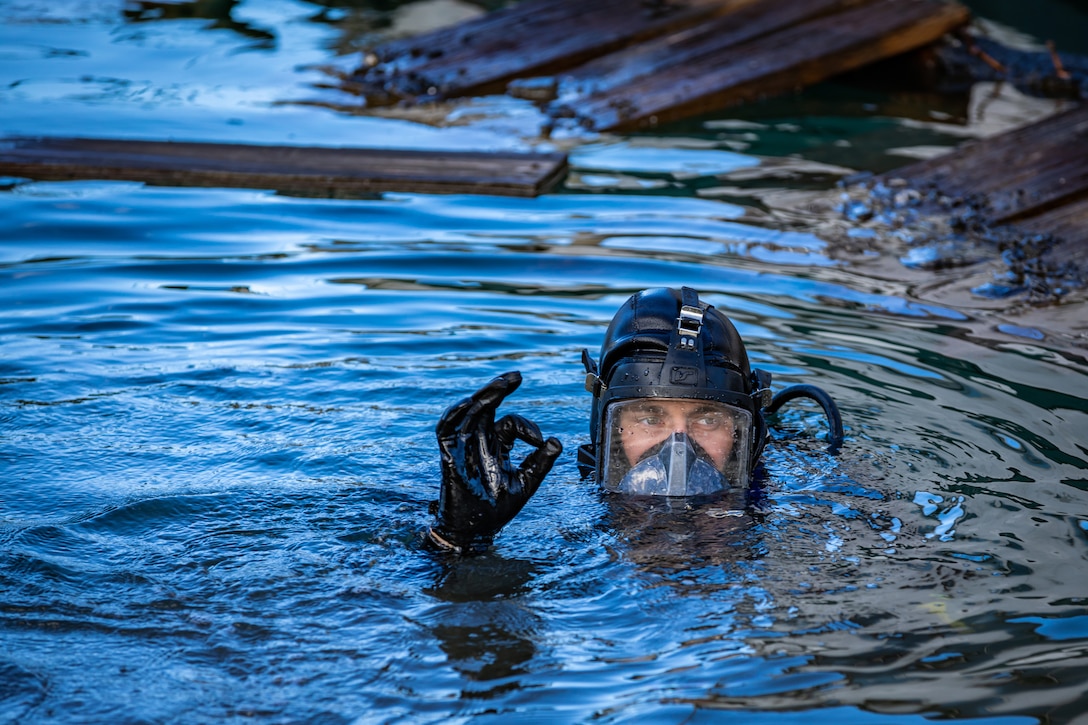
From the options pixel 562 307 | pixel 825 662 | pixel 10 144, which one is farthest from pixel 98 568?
pixel 10 144

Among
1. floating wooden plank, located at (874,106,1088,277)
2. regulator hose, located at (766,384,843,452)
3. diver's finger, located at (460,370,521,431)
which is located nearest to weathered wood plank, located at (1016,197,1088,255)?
floating wooden plank, located at (874,106,1088,277)

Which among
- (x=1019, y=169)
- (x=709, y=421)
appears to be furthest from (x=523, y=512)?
Result: (x=1019, y=169)

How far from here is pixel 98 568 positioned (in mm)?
3742

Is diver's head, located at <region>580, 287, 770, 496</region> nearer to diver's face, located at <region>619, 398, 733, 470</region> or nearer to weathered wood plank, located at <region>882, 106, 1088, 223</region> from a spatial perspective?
diver's face, located at <region>619, 398, 733, 470</region>

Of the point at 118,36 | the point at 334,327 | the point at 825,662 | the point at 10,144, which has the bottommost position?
the point at 825,662

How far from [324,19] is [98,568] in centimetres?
1197

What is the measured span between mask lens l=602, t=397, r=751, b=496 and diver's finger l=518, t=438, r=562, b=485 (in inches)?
18.2

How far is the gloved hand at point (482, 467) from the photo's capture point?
3582 millimetres

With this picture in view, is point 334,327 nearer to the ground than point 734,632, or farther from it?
farther from it

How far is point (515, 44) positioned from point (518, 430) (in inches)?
335

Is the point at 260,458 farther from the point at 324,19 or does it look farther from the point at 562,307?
the point at 324,19

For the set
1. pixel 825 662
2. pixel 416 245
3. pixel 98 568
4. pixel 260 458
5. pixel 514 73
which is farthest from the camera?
pixel 514 73

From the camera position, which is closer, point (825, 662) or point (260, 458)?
point (825, 662)

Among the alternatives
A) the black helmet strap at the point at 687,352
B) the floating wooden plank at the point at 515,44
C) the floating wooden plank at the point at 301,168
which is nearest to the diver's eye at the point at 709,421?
the black helmet strap at the point at 687,352
